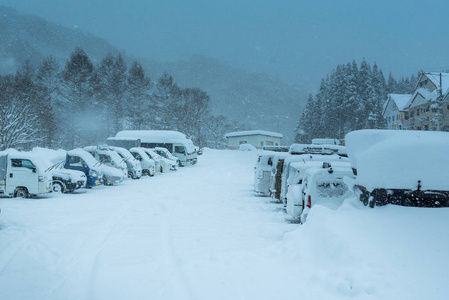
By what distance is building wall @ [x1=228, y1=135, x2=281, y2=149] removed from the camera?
73325 millimetres

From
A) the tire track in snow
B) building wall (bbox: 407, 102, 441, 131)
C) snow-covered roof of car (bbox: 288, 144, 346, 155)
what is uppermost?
building wall (bbox: 407, 102, 441, 131)

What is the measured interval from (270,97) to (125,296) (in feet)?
474

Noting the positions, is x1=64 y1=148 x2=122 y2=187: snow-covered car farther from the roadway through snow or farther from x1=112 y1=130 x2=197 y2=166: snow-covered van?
x1=112 y1=130 x2=197 y2=166: snow-covered van

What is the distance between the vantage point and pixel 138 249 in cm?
695

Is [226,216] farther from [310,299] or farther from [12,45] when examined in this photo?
[12,45]

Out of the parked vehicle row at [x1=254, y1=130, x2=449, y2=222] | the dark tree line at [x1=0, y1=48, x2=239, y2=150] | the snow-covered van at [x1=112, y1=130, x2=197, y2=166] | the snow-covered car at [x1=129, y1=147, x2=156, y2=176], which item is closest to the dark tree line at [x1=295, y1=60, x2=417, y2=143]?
the dark tree line at [x1=0, y1=48, x2=239, y2=150]

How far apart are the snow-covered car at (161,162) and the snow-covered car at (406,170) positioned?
20.6 m

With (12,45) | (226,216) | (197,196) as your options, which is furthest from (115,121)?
(226,216)

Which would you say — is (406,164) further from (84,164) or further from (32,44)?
(32,44)

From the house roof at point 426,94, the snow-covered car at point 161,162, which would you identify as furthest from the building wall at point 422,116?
the snow-covered car at point 161,162

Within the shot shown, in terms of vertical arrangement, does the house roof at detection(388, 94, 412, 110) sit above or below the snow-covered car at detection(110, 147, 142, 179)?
above

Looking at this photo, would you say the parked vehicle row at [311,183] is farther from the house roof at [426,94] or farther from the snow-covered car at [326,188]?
the house roof at [426,94]

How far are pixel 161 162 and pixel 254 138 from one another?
1911 inches

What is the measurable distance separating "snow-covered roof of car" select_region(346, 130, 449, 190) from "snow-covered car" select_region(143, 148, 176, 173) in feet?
67.9
